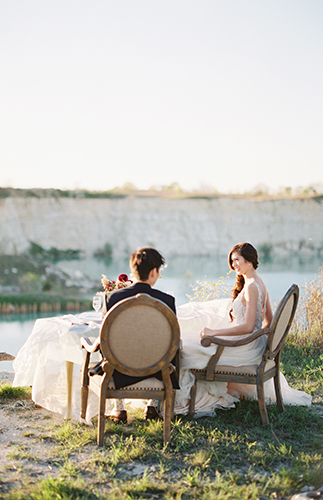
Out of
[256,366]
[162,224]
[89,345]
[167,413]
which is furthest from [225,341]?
[162,224]

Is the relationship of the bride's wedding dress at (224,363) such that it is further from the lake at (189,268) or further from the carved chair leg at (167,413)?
the lake at (189,268)

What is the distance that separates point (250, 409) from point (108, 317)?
137cm

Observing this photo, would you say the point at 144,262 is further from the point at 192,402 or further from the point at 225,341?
the point at 192,402

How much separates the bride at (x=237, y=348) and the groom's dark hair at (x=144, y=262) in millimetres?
689

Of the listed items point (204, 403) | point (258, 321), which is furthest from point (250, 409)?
point (258, 321)

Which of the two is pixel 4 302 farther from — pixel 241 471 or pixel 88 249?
pixel 241 471

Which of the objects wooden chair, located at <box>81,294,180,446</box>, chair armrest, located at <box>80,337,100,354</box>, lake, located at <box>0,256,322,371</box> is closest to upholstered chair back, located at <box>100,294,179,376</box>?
wooden chair, located at <box>81,294,180,446</box>

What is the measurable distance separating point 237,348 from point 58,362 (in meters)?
1.26

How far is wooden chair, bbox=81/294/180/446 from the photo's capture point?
92.6 inches

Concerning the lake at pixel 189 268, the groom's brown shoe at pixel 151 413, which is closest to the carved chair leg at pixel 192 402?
the groom's brown shoe at pixel 151 413

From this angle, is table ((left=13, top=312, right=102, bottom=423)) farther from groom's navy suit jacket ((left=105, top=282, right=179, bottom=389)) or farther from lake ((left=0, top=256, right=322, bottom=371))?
lake ((left=0, top=256, right=322, bottom=371))

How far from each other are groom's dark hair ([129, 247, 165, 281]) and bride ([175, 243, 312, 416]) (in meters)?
0.69

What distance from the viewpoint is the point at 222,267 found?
2802 centimetres

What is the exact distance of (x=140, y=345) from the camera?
7.90 feet
